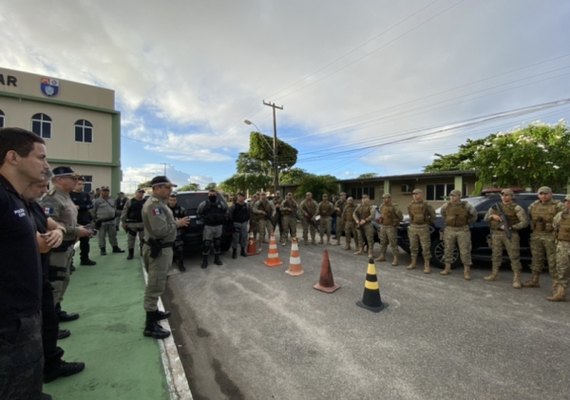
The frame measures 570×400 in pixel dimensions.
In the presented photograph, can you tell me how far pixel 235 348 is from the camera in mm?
3234

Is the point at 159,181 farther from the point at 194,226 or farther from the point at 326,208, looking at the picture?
the point at 326,208

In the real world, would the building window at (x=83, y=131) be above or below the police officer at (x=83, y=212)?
above

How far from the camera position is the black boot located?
3379mm

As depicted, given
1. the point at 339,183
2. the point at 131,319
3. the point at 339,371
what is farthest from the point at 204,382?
the point at 339,183

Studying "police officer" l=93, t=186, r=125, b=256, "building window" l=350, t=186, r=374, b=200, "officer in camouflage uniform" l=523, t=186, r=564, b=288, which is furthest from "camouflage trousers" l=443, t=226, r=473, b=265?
"building window" l=350, t=186, r=374, b=200

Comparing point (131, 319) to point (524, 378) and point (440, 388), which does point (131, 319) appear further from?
point (524, 378)

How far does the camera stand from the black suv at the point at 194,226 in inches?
276

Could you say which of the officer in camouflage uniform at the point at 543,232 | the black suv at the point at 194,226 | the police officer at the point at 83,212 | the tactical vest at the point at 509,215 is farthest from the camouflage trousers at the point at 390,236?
the police officer at the point at 83,212

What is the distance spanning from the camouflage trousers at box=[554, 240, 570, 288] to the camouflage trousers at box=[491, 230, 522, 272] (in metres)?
0.69

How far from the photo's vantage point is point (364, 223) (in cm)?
793

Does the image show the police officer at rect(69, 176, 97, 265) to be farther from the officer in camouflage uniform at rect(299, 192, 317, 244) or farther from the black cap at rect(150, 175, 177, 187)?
the officer in camouflage uniform at rect(299, 192, 317, 244)

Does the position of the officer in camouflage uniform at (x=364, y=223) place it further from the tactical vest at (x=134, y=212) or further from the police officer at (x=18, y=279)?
the police officer at (x=18, y=279)

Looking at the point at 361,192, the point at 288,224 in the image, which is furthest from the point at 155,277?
the point at 361,192

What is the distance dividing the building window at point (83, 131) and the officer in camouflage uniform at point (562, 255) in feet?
68.6
